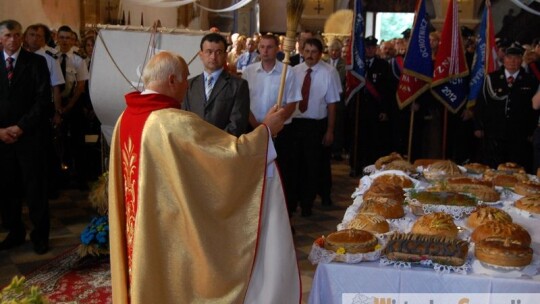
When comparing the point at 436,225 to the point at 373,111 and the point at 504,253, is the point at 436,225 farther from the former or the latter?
the point at 373,111

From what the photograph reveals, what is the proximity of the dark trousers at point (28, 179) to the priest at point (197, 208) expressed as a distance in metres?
2.76

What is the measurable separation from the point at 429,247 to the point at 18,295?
5.68 feet

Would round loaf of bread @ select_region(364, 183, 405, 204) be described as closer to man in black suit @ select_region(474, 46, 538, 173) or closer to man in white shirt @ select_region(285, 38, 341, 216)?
man in white shirt @ select_region(285, 38, 341, 216)

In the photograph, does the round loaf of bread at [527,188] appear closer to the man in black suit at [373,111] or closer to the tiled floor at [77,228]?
the tiled floor at [77,228]

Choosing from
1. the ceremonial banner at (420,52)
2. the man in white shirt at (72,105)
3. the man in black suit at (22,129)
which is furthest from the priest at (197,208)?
the man in white shirt at (72,105)

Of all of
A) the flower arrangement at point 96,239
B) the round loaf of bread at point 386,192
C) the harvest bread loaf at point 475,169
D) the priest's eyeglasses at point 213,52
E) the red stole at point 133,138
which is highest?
the priest's eyeglasses at point 213,52

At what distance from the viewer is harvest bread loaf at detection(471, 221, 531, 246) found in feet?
10.4

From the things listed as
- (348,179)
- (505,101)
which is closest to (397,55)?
(348,179)

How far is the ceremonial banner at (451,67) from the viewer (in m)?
7.31

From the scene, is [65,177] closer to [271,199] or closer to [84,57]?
[84,57]

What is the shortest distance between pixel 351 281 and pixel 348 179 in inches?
255

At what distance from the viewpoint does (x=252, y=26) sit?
2097 cm

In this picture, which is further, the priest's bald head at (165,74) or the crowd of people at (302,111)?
the crowd of people at (302,111)

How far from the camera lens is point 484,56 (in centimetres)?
819
